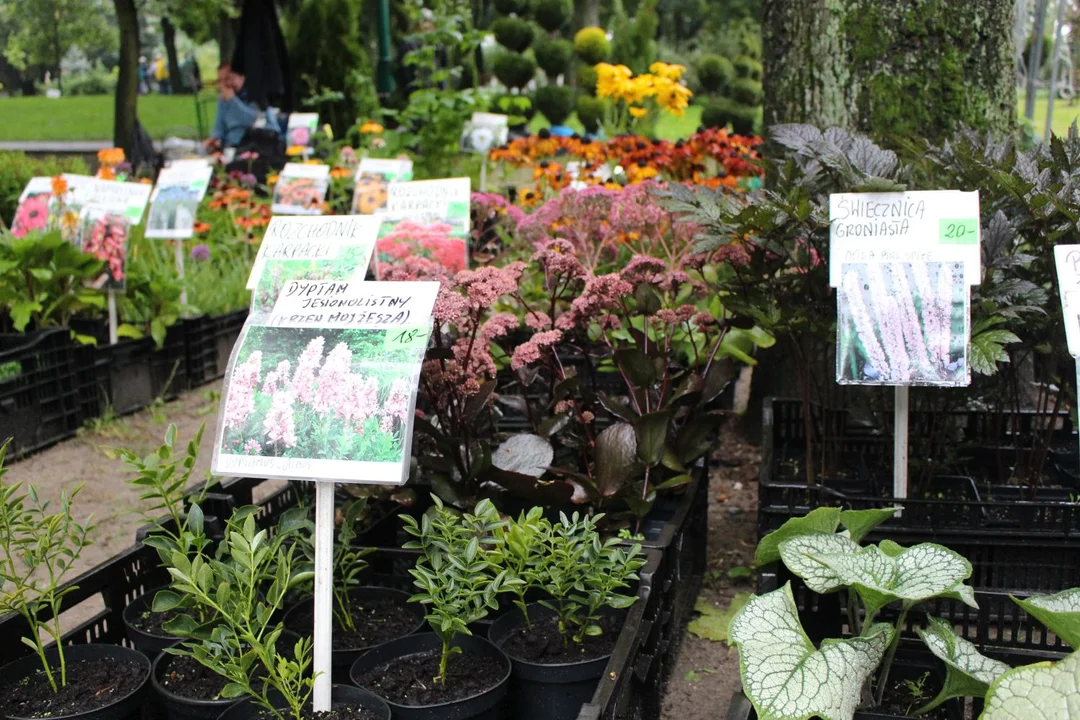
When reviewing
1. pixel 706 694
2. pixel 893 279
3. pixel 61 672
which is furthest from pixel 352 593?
pixel 893 279

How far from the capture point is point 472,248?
417cm

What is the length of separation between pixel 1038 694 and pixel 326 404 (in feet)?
3.43

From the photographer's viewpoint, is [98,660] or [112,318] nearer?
[98,660]

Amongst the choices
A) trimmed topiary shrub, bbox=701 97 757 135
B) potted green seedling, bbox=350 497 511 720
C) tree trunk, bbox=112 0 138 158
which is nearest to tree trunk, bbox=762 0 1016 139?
potted green seedling, bbox=350 497 511 720

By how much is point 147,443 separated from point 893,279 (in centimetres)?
300

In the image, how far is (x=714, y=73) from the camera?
2100 cm

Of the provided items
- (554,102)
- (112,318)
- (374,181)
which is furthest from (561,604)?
(554,102)

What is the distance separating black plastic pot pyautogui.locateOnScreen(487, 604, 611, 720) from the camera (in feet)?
5.55

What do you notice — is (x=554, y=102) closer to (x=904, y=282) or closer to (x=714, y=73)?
(x=714, y=73)

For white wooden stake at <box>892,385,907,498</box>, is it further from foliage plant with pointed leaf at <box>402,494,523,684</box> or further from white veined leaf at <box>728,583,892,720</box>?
foliage plant with pointed leaf at <box>402,494,523,684</box>

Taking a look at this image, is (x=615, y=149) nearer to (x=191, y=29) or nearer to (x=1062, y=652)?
(x=1062, y=652)

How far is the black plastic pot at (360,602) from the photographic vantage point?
180 cm

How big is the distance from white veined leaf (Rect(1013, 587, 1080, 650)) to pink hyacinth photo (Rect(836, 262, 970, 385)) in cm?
60

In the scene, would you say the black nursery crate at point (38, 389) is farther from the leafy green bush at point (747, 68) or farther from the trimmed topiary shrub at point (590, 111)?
the leafy green bush at point (747, 68)
